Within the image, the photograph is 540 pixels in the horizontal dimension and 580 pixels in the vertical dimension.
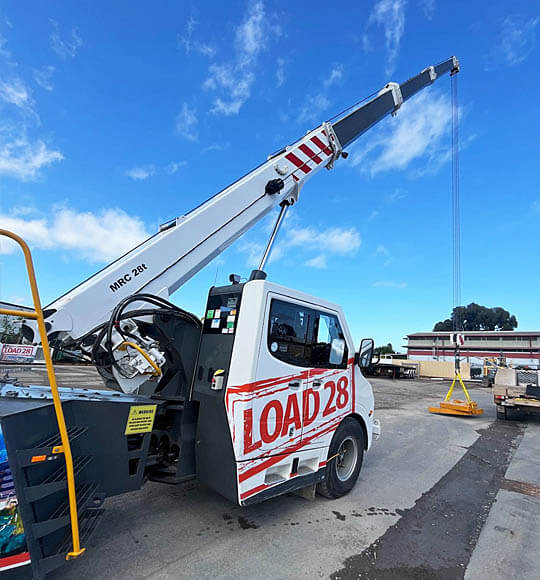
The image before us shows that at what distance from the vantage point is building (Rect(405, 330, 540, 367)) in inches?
2158

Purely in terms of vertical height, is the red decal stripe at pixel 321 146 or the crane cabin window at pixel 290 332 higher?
the red decal stripe at pixel 321 146

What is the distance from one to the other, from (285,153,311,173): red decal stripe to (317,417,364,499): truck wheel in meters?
3.53

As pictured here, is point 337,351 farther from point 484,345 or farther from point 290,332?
point 484,345

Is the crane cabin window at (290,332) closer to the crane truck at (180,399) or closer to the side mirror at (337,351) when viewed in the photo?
the crane truck at (180,399)

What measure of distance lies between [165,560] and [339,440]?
7.20 feet

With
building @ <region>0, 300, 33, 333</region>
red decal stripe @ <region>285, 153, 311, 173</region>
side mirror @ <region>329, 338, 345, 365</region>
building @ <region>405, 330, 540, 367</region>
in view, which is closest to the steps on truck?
building @ <region>0, 300, 33, 333</region>

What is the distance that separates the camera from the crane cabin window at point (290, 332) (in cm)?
357

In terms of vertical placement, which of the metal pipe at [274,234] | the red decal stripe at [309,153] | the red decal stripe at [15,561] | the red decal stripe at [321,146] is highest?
the red decal stripe at [321,146]

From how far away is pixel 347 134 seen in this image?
6.54 m

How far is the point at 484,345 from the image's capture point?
6066 centimetres

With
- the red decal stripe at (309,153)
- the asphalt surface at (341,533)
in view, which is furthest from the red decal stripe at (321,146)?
the asphalt surface at (341,533)

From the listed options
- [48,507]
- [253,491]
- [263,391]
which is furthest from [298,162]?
[48,507]

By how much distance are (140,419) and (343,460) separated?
2.76m

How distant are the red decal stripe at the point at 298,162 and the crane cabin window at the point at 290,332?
2441 millimetres
